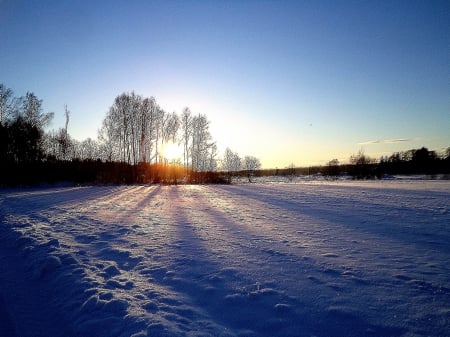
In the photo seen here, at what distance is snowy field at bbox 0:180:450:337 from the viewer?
2920 mm

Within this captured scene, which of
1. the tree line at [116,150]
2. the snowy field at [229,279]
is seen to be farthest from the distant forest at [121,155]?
the snowy field at [229,279]

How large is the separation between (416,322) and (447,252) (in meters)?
3.02

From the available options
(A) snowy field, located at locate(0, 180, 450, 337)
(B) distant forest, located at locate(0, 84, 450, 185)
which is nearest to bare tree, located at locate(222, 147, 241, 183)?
(B) distant forest, located at locate(0, 84, 450, 185)

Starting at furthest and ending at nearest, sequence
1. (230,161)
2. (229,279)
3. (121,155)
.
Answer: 1. (230,161)
2. (121,155)
3. (229,279)

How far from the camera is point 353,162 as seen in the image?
59.2m

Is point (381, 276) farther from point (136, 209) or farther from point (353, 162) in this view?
point (353, 162)

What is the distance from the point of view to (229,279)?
394 centimetres

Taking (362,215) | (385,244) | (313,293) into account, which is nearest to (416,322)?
(313,293)

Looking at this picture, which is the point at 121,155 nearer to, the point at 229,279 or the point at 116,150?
the point at 116,150

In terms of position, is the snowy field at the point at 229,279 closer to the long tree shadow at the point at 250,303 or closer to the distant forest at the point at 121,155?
the long tree shadow at the point at 250,303

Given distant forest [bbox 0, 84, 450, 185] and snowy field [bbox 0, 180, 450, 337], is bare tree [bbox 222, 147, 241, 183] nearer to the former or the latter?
distant forest [bbox 0, 84, 450, 185]

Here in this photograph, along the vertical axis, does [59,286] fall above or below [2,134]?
below

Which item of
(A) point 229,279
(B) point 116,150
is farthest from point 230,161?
(A) point 229,279

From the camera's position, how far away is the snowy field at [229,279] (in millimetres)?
2920
